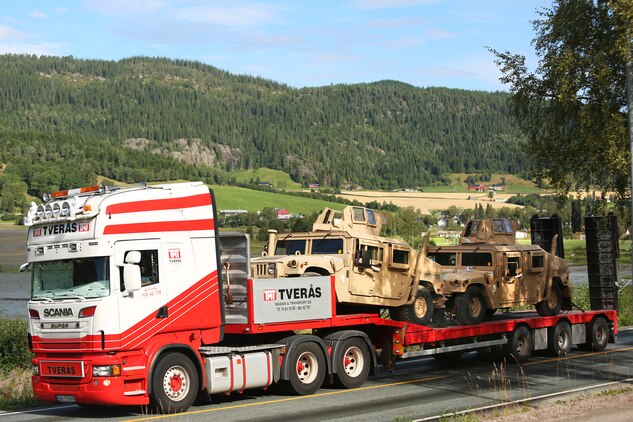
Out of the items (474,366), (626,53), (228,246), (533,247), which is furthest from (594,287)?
(228,246)

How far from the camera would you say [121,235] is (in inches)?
609

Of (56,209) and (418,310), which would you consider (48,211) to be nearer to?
(56,209)

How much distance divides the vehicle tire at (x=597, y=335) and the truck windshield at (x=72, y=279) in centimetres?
1769

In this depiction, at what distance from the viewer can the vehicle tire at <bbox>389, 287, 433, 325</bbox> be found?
21422mm

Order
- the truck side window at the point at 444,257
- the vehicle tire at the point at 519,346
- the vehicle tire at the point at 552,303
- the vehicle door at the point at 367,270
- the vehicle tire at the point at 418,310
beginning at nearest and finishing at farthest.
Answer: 1. the vehicle door at the point at 367,270
2. the vehicle tire at the point at 418,310
3. the vehicle tire at the point at 519,346
4. the truck side window at the point at 444,257
5. the vehicle tire at the point at 552,303

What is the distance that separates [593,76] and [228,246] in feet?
42.2

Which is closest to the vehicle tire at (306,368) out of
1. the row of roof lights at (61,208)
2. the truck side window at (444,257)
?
the row of roof lights at (61,208)

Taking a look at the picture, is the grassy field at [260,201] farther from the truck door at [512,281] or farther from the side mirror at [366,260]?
the side mirror at [366,260]

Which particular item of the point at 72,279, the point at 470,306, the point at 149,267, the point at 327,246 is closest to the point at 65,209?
the point at 72,279

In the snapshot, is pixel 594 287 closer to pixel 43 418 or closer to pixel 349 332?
pixel 349 332

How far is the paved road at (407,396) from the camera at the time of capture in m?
15.9

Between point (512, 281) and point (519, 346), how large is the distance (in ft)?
6.55

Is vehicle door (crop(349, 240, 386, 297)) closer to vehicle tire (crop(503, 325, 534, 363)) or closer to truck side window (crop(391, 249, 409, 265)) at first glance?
truck side window (crop(391, 249, 409, 265))

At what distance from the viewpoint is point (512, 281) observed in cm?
2531
